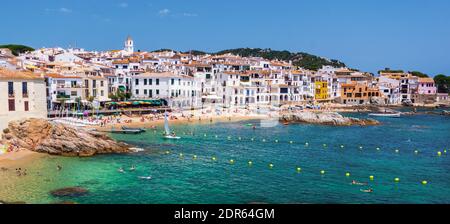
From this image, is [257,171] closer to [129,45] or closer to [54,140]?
[54,140]

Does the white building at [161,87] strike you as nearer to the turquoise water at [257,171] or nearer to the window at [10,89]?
the turquoise water at [257,171]

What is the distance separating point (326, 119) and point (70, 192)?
180 ft

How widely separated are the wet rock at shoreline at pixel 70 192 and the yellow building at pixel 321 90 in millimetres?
100111

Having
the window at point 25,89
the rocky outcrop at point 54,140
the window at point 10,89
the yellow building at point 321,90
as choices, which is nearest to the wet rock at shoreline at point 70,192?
the rocky outcrop at point 54,140

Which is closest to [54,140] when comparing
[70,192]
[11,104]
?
[11,104]

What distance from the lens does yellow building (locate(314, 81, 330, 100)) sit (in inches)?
4734

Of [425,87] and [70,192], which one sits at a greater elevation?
[425,87]

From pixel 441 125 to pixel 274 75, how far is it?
45736 millimetres

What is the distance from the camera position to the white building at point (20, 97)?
40281 millimetres

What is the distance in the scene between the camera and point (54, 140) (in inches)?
1515

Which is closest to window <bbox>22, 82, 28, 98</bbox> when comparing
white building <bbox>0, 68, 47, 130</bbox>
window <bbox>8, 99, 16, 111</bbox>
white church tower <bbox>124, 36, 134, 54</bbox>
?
white building <bbox>0, 68, 47, 130</bbox>

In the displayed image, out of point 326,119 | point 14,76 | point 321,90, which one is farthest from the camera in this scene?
point 321,90
